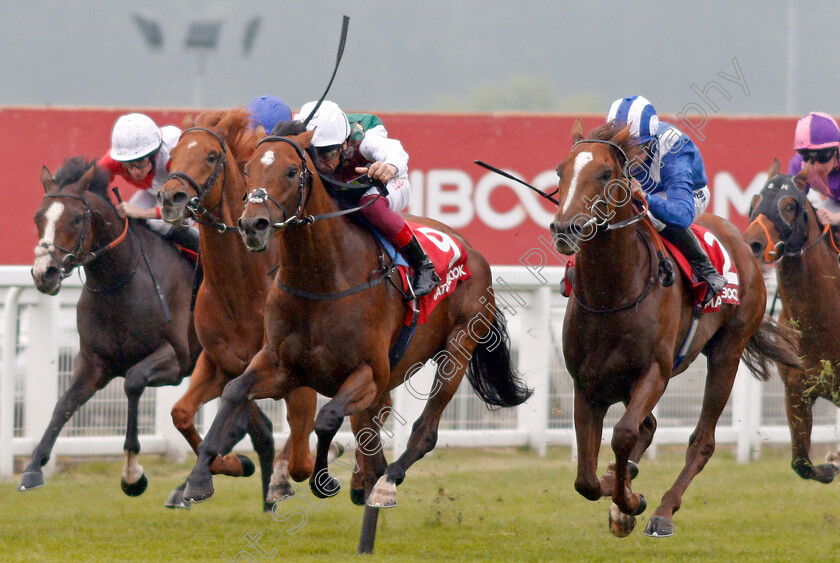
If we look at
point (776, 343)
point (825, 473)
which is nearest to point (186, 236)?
point (776, 343)

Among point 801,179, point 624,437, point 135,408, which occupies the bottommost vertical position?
Answer: point 135,408

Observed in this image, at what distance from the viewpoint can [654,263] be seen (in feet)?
15.3

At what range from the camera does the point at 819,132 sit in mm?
6145

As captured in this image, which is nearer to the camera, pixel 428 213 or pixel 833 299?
pixel 833 299

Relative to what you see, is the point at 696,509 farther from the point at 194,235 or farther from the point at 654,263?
the point at 194,235

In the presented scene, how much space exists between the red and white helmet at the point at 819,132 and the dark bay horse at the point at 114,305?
10.9 ft

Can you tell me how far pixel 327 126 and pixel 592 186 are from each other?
1.06m

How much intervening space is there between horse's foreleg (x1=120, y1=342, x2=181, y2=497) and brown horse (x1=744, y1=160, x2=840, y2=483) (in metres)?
3.01

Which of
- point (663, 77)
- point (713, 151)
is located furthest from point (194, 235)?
point (663, 77)

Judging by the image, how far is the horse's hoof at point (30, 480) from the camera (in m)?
5.12

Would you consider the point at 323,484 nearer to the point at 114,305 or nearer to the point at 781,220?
the point at 114,305

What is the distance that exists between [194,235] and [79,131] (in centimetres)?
587

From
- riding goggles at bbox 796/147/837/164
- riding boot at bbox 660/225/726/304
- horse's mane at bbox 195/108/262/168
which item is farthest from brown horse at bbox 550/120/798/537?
riding goggles at bbox 796/147/837/164

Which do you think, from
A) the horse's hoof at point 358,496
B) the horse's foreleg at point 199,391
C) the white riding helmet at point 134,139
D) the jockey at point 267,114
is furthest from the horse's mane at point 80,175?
the horse's hoof at point 358,496
